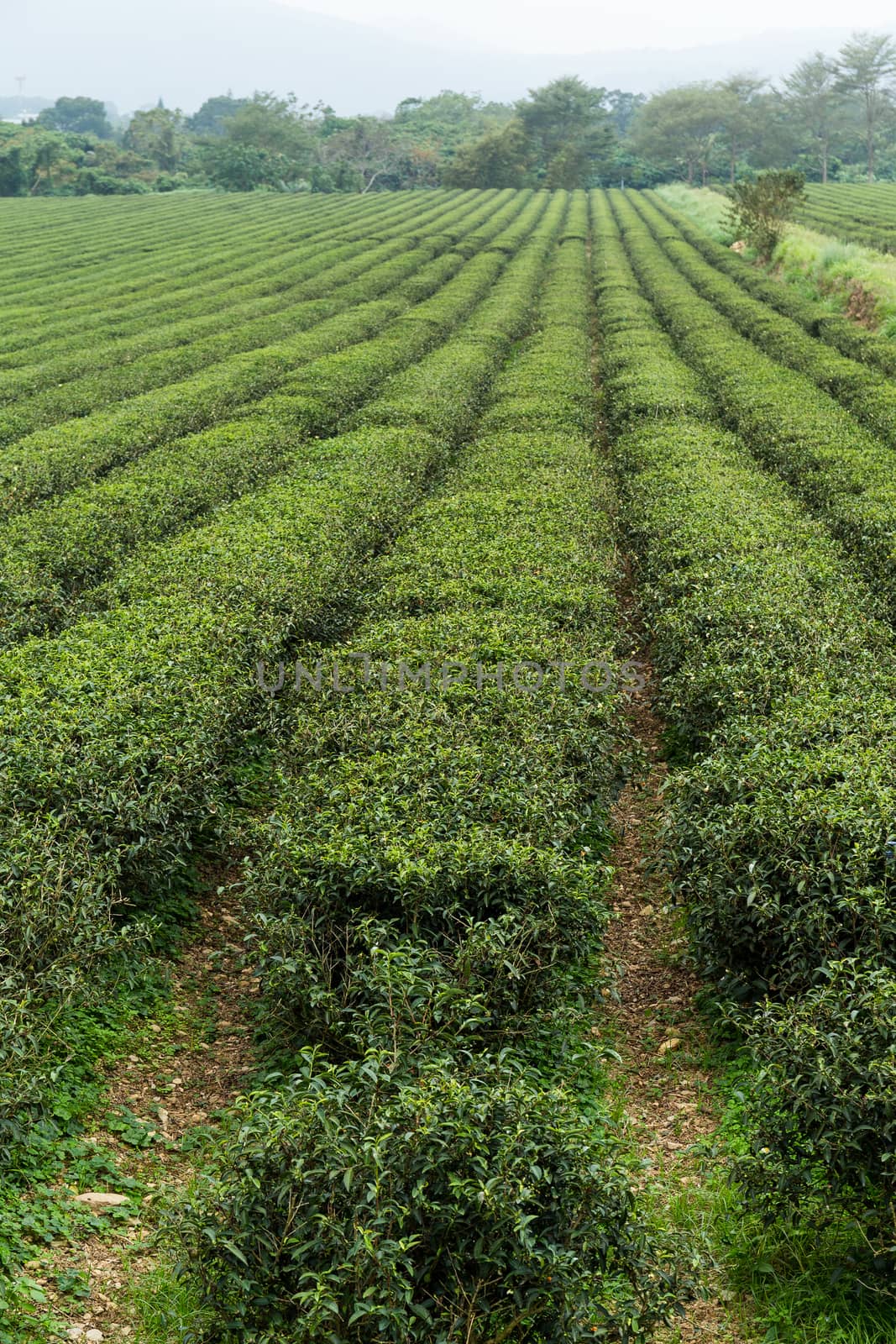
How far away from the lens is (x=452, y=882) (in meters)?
6.49

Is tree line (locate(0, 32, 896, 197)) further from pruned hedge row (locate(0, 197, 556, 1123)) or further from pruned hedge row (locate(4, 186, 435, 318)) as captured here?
pruned hedge row (locate(0, 197, 556, 1123))

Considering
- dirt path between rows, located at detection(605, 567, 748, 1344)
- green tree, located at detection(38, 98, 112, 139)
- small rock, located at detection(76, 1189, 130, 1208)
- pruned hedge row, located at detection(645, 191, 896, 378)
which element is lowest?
dirt path between rows, located at detection(605, 567, 748, 1344)

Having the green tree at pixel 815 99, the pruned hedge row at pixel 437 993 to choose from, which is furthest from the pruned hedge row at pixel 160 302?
the green tree at pixel 815 99

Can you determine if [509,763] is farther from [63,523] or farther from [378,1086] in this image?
[63,523]

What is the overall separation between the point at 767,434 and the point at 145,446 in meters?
11.4

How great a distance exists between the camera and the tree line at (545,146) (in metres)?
87.2

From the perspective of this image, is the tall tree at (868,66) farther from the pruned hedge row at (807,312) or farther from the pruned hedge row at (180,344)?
the pruned hedge row at (180,344)

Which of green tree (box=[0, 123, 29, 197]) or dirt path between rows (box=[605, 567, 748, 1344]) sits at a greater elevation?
green tree (box=[0, 123, 29, 197])

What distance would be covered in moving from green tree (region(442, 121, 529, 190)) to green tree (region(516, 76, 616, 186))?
103 inches

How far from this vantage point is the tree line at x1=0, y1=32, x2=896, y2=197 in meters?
87.2

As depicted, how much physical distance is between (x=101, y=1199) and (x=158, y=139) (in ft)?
369

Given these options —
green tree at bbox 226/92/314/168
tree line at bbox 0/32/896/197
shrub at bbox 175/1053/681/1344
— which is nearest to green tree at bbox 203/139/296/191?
tree line at bbox 0/32/896/197

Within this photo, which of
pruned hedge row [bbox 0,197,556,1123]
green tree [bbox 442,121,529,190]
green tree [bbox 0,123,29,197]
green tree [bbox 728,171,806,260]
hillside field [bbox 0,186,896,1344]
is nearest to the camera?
hillside field [bbox 0,186,896,1344]

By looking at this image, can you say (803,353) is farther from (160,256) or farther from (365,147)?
(365,147)
